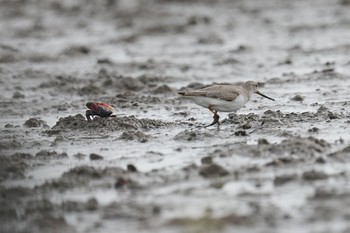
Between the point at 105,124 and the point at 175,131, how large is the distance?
1.01m

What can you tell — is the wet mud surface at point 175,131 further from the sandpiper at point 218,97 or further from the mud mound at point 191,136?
the sandpiper at point 218,97

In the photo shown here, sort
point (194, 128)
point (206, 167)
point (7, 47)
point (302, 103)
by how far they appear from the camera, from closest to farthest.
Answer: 1. point (206, 167)
2. point (194, 128)
3. point (302, 103)
4. point (7, 47)

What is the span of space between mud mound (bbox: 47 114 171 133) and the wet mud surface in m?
0.02

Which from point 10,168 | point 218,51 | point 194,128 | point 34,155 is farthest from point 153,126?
point 218,51

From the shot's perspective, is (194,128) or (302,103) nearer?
(194,128)

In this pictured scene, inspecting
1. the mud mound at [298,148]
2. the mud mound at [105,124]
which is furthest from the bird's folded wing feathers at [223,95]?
the mud mound at [298,148]

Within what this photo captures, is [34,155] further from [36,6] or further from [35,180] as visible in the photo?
[36,6]

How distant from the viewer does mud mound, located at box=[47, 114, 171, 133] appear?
1313 cm

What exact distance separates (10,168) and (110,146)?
1.83 meters

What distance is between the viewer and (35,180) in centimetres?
1023

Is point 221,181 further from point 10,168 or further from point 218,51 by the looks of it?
point 218,51

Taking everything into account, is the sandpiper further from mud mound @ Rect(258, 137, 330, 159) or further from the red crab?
mud mound @ Rect(258, 137, 330, 159)

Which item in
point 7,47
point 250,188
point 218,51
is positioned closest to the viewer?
point 250,188

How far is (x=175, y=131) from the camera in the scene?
13.0m
